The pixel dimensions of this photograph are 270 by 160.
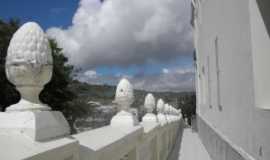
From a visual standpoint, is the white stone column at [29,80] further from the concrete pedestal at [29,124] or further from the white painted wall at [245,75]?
the white painted wall at [245,75]

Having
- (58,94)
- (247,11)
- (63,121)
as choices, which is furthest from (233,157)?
(58,94)

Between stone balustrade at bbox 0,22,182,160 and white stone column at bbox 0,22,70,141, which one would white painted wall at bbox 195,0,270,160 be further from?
white stone column at bbox 0,22,70,141

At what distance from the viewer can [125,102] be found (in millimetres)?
5105

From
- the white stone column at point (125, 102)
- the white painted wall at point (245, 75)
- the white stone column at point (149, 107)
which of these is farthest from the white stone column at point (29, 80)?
the white stone column at point (149, 107)

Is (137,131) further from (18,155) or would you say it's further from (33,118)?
(18,155)

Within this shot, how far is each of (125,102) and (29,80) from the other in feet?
9.56

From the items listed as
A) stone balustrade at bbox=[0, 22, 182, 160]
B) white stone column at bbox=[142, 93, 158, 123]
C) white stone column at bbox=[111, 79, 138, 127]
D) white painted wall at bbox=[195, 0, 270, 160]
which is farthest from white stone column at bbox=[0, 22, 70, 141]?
white stone column at bbox=[142, 93, 158, 123]

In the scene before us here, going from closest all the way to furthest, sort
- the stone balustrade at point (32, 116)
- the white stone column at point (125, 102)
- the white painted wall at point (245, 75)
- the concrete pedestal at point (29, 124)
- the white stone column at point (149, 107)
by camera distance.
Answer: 1. the stone balustrade at point (32, 116)
2. the concrete pedestal at point (29, 124)
3. the white painted wall at point (245, 75)
4. the white stone column at point (125, 102)
5. the white stone column at point (149, 107)

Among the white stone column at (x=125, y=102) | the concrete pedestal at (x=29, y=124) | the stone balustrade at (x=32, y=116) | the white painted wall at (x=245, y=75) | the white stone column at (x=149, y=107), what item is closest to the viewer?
the stone balustrade at (x=32, y=116)

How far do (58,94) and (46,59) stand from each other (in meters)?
23.6

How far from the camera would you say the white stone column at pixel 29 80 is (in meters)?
2.12

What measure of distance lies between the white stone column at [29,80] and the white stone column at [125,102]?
8.66 feet

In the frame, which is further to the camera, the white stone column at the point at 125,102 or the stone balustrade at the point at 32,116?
the white stone column at the point at 125,102

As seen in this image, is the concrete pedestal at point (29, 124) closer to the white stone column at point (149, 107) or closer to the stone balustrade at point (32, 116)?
the stone balustrade at point (32, 116)
